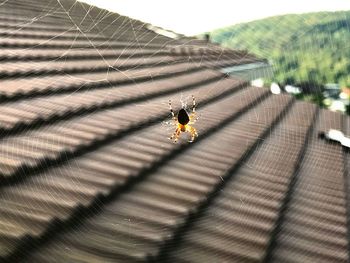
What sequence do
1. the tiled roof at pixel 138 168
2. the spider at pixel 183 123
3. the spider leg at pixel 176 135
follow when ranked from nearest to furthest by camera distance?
the tiled roof at pixel 138 168 → the spider leg at pixel 176 135 → the spider at pixel 183 123

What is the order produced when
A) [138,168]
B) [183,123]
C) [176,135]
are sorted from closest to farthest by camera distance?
[138,168] → [176,135] → [183,123]

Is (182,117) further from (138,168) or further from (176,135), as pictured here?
(138,168)

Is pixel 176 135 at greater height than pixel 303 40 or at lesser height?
lesser

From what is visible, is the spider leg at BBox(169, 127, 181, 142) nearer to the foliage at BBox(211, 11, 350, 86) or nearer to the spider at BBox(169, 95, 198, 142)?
the spider at BBox(169, 95, 198, 142)

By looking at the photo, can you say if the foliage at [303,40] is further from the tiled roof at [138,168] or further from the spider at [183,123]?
the tiled roof at [138,168]

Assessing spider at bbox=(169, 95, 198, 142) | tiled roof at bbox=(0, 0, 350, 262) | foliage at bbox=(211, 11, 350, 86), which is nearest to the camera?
tiled roof at bbox=(0, 0, 350, 262)

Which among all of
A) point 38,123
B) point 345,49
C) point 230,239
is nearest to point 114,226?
point 230,239

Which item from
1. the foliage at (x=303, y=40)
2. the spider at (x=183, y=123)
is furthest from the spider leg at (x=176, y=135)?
the foliage at (x=303, y=40)

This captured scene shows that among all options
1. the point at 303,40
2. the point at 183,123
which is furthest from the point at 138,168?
the point at 303,40

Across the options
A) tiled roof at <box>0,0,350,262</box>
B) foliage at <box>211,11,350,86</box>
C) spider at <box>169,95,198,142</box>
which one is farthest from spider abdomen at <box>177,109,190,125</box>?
foliage at <box>211,11,350,86</box>

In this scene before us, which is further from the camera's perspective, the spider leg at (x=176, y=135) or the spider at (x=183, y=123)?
the spider at (x=183, y=123)
